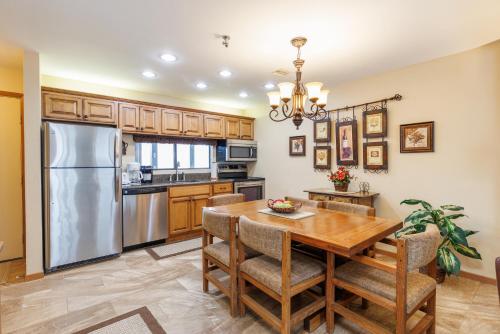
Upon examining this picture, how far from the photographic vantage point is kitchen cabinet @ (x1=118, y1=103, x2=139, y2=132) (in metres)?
3.60

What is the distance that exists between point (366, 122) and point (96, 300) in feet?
12.2

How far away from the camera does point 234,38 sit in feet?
7.64

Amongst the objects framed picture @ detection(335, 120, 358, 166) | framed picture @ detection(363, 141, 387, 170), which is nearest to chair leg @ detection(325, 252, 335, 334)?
framed picture @ detection(363, 141, 387, 170)

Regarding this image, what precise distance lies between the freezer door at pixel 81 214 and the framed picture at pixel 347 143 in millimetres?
3117

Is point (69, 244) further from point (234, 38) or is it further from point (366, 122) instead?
point (366, 122)

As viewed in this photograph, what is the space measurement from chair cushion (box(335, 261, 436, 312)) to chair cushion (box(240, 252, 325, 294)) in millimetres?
180

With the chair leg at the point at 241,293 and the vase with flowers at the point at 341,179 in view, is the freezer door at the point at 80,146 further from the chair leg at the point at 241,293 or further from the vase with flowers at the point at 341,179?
the vase with flowers at the point at 341,179

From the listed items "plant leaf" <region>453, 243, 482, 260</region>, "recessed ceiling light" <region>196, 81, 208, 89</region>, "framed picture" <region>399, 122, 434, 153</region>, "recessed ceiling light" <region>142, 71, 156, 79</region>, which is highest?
"recessed ceiling light" <region>196, 81, 208, 89</region>

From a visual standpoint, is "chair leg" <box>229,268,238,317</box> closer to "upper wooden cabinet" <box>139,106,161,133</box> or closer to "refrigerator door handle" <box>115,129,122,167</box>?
"refrigerator door handle" <box>115,129,122,167</box>

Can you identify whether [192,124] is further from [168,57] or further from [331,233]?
[331,233]

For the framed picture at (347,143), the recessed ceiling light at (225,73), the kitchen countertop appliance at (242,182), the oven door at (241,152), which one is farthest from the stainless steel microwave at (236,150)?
the framed picture at (347,143)

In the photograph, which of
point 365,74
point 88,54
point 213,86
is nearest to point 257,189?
point 213,86

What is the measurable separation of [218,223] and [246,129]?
10.9ft

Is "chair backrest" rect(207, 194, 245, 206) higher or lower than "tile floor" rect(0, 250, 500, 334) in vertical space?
higher
